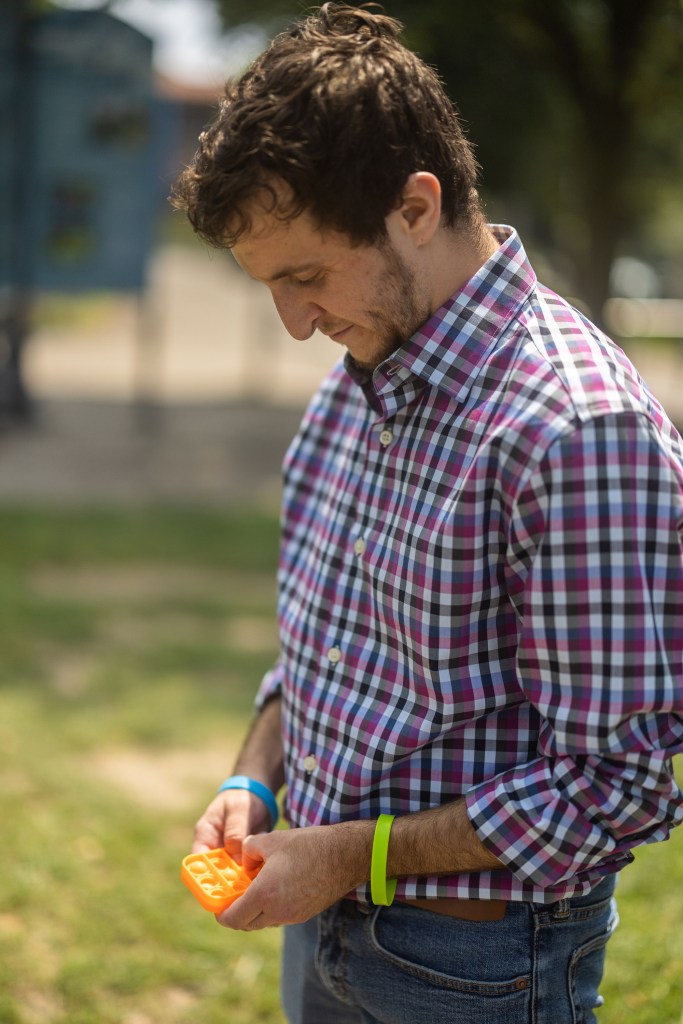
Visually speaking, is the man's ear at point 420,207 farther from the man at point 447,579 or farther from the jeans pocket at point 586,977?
the jeans pocket at point 586,977

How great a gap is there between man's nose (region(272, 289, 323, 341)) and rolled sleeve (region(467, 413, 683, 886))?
43cm

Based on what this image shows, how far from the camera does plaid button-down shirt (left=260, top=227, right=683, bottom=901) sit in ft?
4.13

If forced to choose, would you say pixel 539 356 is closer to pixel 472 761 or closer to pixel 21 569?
pixel 472 761

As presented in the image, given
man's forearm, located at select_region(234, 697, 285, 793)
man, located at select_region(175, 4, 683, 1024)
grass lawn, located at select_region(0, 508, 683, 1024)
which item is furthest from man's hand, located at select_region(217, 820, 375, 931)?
grass lawn, located at select_region(0, 508, 683, 1024)

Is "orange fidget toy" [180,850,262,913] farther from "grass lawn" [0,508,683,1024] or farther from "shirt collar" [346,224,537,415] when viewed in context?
"grass lawn" [0,508,683,1024]

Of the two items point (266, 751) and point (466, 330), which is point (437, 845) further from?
point (466, 330)

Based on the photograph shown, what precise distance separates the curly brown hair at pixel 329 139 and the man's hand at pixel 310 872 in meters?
0.79

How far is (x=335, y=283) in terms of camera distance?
4.79ft

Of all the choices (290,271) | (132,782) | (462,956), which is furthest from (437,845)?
(132,782)

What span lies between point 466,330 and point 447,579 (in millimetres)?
330

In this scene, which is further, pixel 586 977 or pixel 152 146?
pixel 152 146

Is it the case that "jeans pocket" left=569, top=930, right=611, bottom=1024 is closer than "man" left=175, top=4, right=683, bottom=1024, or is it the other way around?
"man" left=175, top=4, right=683, bottom=1024

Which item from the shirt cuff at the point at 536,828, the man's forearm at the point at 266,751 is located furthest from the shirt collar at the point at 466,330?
the man's forearm at the point at 266,751

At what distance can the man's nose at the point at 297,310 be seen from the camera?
4.95ft
